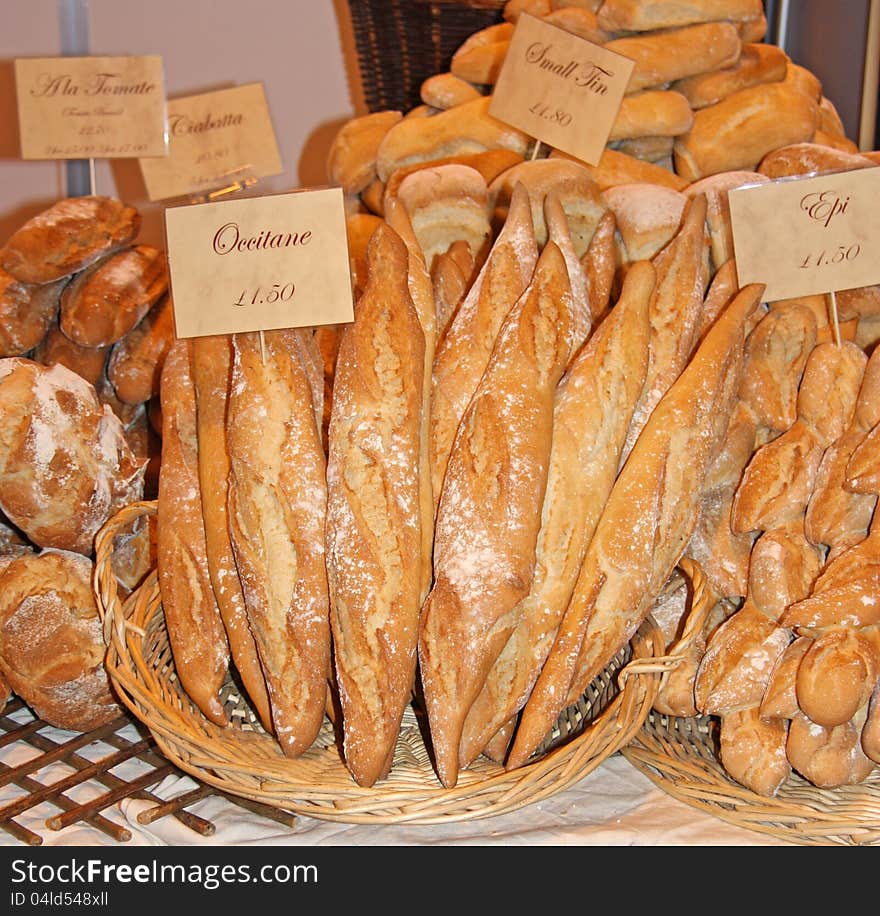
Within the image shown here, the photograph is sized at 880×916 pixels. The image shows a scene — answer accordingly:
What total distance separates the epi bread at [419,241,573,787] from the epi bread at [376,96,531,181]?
678 mm

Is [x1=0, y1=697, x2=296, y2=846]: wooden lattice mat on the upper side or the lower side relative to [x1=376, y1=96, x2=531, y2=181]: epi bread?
lower

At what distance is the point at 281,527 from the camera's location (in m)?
1.46

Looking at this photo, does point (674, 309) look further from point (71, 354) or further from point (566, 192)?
point (71, 354)

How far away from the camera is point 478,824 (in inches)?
54.7

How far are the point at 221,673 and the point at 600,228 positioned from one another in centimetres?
97

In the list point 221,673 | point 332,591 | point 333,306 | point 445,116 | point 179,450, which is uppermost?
point 445,116

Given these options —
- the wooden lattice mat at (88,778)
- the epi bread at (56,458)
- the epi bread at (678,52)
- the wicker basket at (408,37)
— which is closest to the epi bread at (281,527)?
the wooden lattice mat at (88,778)

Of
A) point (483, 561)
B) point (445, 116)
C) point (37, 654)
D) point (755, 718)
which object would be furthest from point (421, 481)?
point (445, 116)

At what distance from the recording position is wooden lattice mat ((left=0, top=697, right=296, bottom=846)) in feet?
4.58

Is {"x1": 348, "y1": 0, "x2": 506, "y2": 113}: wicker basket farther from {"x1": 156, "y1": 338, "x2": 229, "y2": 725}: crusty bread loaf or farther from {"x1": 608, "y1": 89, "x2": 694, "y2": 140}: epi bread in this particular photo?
{"x1": 156, "y1": 338, "x2": 229, "y2": 725}: crusty bread loaf

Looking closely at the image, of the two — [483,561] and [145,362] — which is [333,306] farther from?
[145,362]

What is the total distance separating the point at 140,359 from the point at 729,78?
4.35 feet

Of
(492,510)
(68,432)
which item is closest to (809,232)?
(492,510)

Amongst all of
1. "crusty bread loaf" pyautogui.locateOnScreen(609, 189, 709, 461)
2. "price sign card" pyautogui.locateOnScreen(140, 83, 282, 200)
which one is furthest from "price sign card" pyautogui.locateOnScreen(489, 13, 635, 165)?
"price sign card" pyautogui.locateOnScreen(140, 83, 282, 200)
